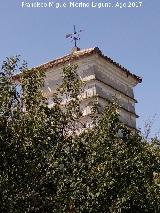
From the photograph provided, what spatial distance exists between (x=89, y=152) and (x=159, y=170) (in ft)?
12.6

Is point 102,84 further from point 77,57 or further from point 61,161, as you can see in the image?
point 61,161

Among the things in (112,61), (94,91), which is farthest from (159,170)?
(112,61)

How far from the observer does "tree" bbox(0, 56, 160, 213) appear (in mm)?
13102

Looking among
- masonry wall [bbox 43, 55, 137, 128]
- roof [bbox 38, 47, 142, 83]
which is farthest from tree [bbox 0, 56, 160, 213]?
roof [bbox 38, 47, 142, 83]

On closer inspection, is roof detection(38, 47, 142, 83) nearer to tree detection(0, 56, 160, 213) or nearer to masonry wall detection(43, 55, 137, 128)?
masonry wall detection(43, 55, 137, 128)

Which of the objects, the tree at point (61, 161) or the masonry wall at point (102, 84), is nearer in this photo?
the tree at point (61, 161)

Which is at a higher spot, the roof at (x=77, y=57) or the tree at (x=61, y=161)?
the roof at (x=77, y=57)

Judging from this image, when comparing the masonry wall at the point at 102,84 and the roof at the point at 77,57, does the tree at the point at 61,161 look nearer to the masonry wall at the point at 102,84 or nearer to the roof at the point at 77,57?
the masonry wall at the point at 102,84

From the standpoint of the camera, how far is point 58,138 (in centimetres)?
1445

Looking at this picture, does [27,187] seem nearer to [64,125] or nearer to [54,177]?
[54,177]

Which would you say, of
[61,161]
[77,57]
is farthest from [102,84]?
[61,161]

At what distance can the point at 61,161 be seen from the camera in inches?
557

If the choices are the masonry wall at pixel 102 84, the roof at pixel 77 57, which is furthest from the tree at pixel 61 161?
the roof at pixel 77 57

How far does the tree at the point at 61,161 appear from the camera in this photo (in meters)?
13.1
